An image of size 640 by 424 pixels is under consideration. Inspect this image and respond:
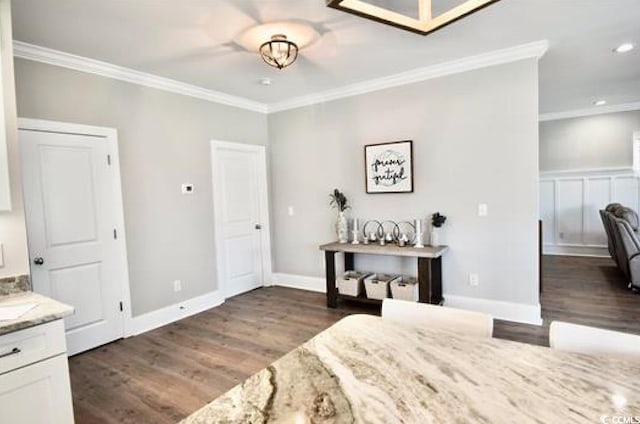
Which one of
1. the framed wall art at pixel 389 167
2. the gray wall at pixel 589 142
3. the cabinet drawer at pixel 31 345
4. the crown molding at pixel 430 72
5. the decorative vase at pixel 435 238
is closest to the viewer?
the cabinet drawer at pixel 31 345

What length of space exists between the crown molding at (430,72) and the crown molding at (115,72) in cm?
90

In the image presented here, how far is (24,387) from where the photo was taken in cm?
155

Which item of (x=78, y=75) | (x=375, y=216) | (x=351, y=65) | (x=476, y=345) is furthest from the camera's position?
(x=375, y=216)

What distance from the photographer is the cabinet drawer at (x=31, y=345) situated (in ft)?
4.93

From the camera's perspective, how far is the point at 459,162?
3639mm

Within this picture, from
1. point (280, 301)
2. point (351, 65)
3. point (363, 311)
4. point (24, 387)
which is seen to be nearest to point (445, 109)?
point (351, 65)

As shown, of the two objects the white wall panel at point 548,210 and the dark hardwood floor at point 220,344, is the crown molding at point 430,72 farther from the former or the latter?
the white wall panel at point 548,210

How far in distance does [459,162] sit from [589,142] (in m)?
4.29

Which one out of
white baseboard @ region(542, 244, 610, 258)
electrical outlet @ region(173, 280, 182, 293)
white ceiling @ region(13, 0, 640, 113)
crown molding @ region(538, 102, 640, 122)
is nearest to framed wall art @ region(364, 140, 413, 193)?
white ceiling @ region(13, 0, 640, 113)

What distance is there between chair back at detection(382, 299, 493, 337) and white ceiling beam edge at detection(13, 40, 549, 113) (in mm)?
2837

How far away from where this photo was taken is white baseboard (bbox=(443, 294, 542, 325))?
11.0 ft

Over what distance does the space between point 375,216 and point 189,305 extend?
2414 mm

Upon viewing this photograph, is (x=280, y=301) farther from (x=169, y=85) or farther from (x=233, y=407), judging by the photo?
(x=233, y=407)

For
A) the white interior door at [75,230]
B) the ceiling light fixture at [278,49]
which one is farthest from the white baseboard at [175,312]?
the ceiling light fixture at [278,49]
